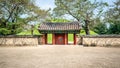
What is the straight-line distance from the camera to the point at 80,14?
36344 millimetres

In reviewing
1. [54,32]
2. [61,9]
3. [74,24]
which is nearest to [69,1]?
[61,9]

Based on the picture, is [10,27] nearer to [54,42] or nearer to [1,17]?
[1,17]

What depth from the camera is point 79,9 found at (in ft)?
120

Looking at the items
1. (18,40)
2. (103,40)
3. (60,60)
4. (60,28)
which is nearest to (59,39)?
(60,28)

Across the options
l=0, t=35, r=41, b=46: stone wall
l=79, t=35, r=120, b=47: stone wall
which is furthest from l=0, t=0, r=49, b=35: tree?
l=79, t=35, r=120, b=47: stone wall

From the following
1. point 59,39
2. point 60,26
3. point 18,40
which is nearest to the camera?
point 18,40

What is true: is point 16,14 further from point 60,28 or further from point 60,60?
point 60,60

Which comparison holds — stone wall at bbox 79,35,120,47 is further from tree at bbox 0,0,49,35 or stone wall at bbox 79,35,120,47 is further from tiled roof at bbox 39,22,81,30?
tree at bbox 0,0,49,35

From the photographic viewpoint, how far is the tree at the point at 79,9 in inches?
1436

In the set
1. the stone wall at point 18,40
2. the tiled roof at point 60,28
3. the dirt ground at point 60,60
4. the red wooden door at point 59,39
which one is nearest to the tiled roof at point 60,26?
the tiled roof at point 60,28

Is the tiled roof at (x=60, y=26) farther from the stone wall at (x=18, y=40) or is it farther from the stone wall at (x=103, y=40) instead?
the stone wall at (x=103, y=40)

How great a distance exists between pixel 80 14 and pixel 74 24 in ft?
15.0

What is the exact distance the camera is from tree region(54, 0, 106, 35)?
36469mm

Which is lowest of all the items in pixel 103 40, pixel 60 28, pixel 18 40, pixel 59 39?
pixel 59 39
